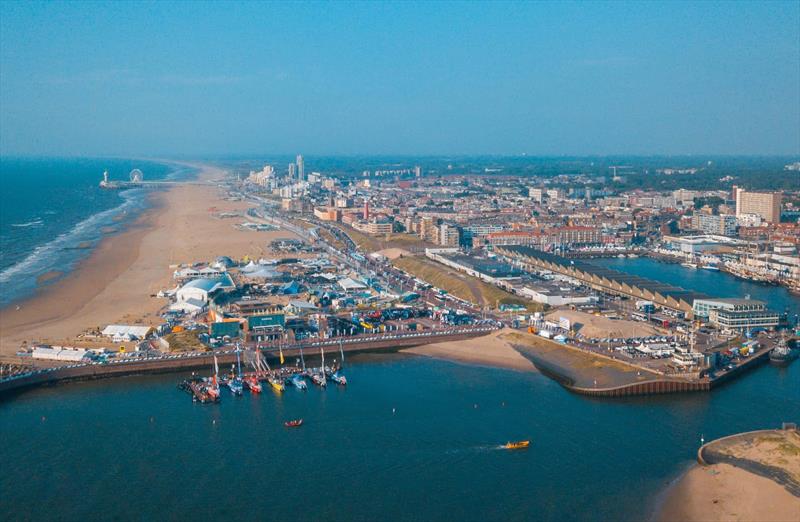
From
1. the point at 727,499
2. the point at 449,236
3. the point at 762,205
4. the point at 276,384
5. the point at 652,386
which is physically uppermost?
the point at 762,205

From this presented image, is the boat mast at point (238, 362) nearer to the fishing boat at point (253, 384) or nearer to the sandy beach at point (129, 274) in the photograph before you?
the fishing boat at point (253, 384)

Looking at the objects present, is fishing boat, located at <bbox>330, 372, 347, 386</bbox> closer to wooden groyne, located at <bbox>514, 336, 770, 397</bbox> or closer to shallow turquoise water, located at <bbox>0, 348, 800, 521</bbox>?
shallow turquoise water, located at <bbox>0, 348, 800, 521</bbox>

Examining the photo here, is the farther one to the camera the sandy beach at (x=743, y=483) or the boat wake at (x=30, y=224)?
the boat wake at (x=30, y=224)

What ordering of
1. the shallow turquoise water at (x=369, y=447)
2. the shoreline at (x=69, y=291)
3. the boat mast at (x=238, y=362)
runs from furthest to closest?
1. the shoreline at (x=69, y=291)
2. the boat mast at (x=238, y=362)
3. the shallow turquoise water at (x=369, y=447)

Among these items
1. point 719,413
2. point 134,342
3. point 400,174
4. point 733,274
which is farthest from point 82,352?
point 400,174

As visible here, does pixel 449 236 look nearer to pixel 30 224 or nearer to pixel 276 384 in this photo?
pixel 276 384

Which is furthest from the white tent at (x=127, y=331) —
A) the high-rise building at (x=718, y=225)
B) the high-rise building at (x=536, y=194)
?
the high-rise building at (x=536, y=194)

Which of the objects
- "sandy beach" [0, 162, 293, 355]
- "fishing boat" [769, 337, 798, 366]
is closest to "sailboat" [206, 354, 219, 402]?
"sandy beach" [0, 162, 293, 355]

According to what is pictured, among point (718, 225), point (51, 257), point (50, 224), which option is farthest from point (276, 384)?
point (50, 224)
